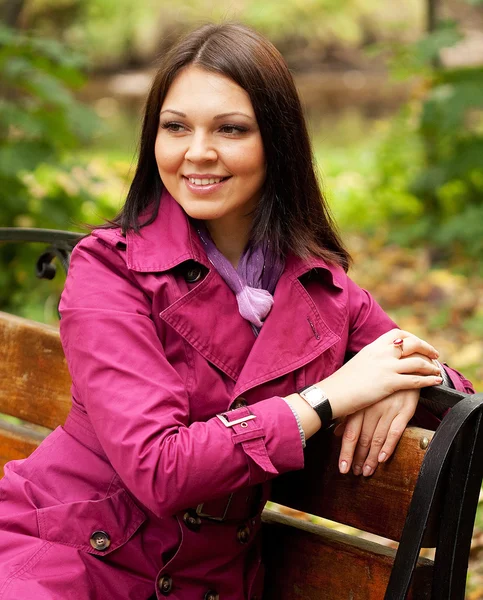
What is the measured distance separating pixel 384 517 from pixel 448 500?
22 centimetres

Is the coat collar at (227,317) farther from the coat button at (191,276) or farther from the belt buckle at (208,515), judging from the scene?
the belt buckle at (208,515)

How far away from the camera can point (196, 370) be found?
1934mm

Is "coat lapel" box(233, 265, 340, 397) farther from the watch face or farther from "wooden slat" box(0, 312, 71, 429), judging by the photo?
"wooden slat" box(0, 312, 71, 429)

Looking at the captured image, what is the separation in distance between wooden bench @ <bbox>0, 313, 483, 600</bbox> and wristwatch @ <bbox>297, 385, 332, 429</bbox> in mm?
163

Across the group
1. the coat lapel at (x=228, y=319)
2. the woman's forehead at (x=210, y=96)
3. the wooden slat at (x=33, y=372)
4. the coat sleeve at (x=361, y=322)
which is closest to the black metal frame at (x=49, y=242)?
the wooden slat at (x=33, y=372)

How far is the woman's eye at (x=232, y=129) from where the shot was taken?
2.02 metres

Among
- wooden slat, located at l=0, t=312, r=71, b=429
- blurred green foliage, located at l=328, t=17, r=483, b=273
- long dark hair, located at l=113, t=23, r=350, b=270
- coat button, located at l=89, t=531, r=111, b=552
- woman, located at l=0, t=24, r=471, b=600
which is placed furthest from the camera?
blurred green foliage, located at l=328, t=17, r=483, b=273

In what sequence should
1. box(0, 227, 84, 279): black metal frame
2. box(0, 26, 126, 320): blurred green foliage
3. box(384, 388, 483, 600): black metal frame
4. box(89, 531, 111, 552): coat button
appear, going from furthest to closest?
box(0, 26, 126, 320): blurred green foliage < box(0, 227, 84, 279): black metal frame < box(89, 531, 111, 552): coat button < box(384, 388, 483, 600): black metal frame

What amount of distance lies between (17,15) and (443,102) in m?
2.97

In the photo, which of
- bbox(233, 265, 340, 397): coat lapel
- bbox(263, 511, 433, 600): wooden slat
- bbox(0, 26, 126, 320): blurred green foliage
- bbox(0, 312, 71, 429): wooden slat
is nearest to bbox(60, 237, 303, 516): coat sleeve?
bbox(233, 265, 340, 397): coat lapel

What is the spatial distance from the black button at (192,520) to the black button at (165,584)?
114 millimetres

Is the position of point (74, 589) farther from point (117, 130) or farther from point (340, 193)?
point (117, 130)

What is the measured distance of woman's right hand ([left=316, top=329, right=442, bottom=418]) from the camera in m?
1.88

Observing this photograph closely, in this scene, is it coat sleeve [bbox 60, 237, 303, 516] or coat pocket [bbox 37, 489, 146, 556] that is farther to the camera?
coat pocket [bbox 37, 489, 146, 556]
